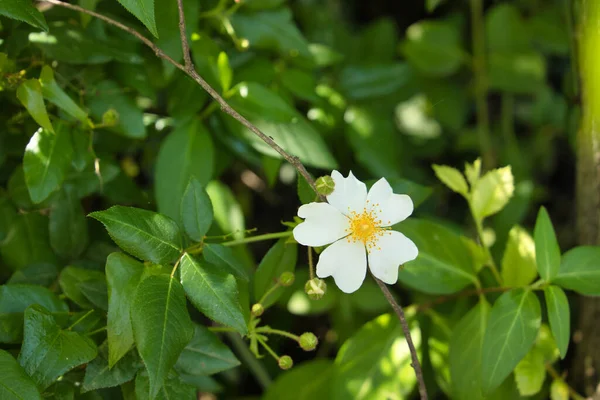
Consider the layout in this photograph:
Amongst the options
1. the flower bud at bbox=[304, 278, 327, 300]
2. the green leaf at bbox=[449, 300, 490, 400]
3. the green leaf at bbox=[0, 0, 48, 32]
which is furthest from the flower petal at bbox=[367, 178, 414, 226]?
the green leaf at bbox=[0, 0, 48, 32]

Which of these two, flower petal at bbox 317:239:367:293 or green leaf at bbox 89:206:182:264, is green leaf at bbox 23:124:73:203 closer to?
green leaf at bbox 89:206:182:264

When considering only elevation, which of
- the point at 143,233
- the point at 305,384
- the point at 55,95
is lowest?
the point at 305,384

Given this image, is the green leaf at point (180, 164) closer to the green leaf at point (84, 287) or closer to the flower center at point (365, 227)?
the green leaf at point (84, 287)

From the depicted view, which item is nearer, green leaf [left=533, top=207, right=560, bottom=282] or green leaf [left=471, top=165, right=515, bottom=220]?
green leaf [left=533, top=207, right=560, bottom=282]

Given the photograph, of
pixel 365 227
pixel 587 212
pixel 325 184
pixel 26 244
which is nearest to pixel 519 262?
pixel 587 212

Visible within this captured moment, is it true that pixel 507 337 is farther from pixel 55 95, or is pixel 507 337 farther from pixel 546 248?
pixel 55 95

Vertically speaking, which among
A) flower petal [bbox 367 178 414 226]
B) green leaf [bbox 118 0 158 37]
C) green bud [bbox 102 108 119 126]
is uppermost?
green leaf [bbox 118 0 158 37]
